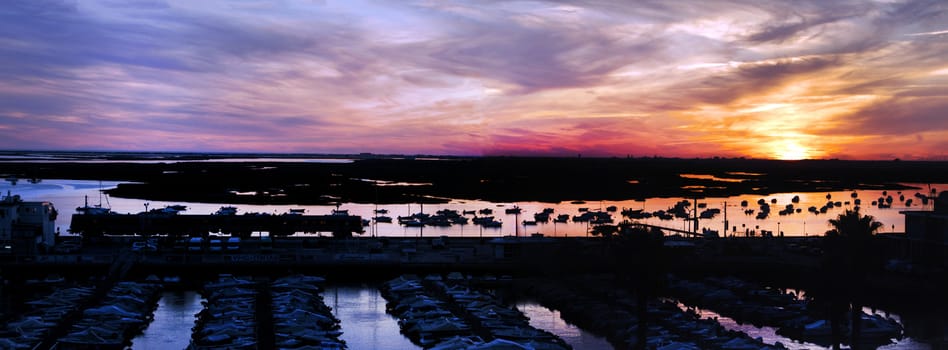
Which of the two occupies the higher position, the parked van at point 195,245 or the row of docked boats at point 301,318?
the parked van at point 195,245

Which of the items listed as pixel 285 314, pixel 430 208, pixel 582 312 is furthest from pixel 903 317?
pixel 430 208

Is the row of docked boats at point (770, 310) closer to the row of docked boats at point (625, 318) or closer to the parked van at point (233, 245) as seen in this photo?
the row of docked boats at point (625, 318)

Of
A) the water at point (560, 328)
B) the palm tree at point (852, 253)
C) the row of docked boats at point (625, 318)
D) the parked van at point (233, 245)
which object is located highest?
the palm tree at point (852, 253)

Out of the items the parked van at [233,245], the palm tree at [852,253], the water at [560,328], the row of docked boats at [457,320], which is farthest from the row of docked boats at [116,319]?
the palm tree at [852,253]

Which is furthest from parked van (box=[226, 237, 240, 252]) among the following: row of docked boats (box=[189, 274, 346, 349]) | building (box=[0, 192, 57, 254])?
building (box=[0, 192, 57, 254])

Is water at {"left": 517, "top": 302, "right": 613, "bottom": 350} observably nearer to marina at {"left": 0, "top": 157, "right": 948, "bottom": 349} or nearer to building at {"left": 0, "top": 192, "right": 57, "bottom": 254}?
marina at {"left": 0, "top": 157, "right": 948, "bottom": 349}

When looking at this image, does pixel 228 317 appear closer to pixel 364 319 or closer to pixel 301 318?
pixel 301 318

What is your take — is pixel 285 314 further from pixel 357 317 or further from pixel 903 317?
pixel 903 317
